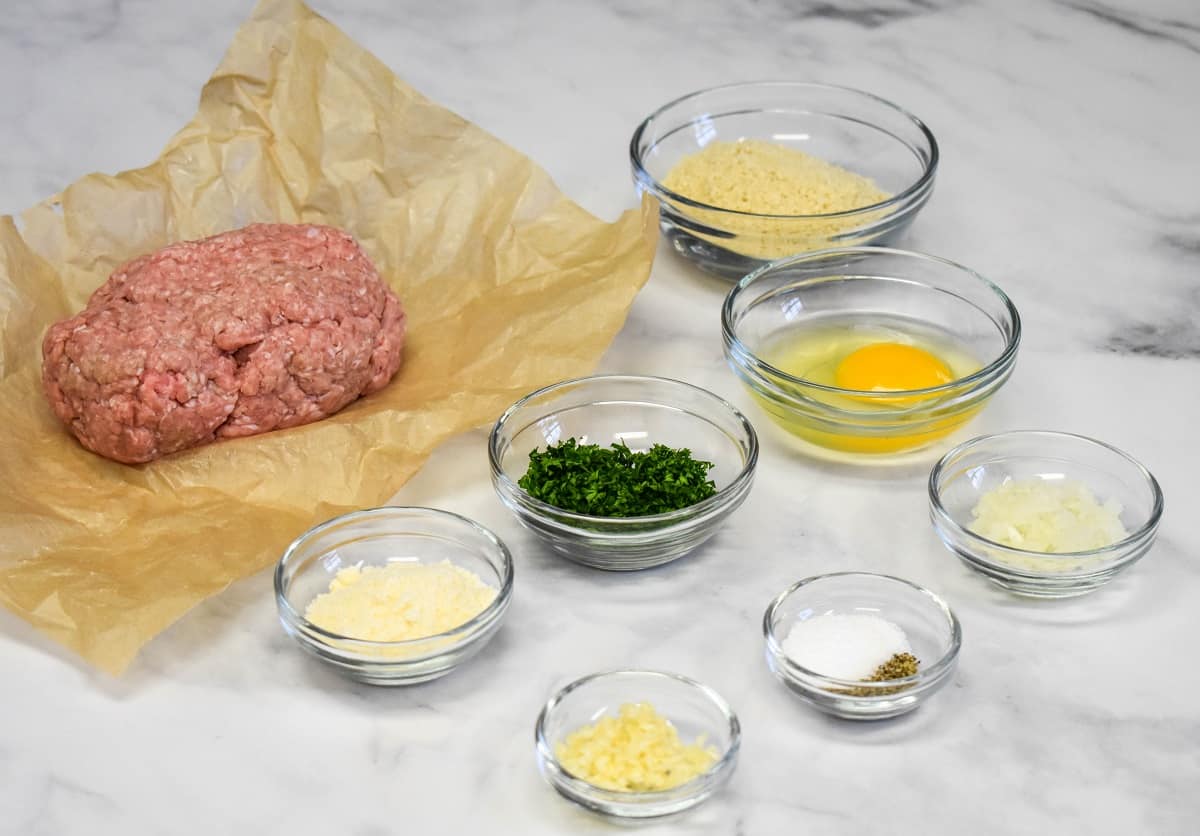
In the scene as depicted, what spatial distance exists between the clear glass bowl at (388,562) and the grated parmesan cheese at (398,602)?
1.9 inches

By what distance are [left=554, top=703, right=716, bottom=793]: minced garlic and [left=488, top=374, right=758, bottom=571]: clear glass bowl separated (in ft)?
1.59

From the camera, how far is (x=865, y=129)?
14.9ft

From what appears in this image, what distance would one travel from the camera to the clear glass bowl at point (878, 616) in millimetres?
2770

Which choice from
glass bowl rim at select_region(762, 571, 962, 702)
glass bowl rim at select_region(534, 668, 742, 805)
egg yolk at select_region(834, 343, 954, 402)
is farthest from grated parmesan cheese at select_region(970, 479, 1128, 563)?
glass bowl rim at select_region(534, 668, 742, 805)

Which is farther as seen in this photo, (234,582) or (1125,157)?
(1125,157)

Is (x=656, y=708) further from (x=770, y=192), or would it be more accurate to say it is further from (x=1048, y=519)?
(x=770, y=192)

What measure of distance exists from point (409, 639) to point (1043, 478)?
1.44 meters

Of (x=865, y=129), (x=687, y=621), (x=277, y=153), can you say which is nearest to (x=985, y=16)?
(x=865, y=129)

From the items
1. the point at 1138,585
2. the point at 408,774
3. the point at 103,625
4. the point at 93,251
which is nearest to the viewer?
the point at 408,774

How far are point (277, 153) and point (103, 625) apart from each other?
160 centimetres

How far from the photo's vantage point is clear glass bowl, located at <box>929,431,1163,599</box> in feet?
9.92

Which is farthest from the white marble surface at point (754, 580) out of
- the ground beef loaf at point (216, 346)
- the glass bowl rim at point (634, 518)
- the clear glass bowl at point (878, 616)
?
the ground beef loaf at point (216, 346)

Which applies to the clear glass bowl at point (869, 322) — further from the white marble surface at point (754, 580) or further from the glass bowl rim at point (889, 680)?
the glass bowl rim at point (889, 680)

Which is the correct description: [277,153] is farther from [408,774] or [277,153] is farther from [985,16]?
[985,16]
